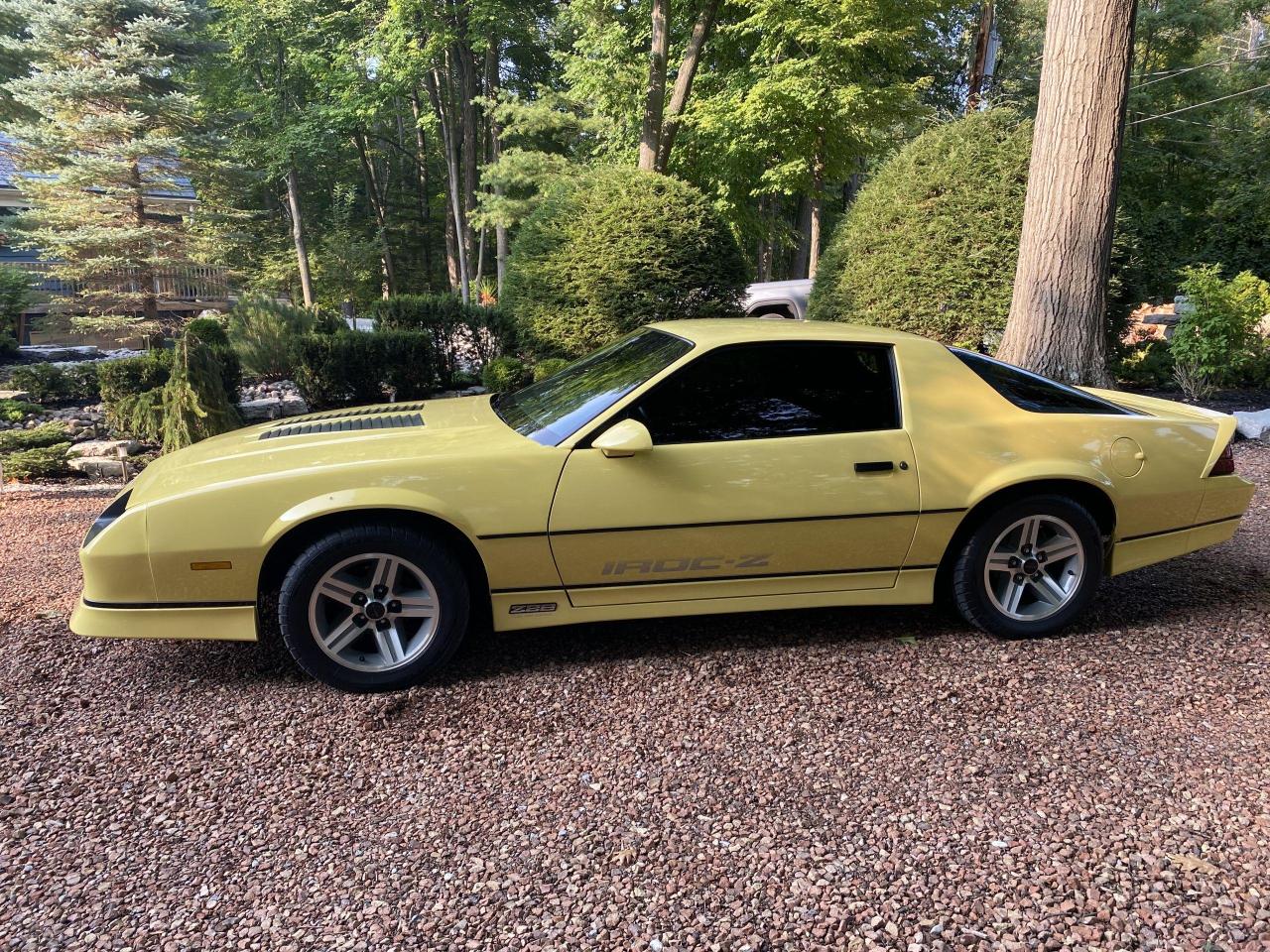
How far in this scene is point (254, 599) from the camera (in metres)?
3.07

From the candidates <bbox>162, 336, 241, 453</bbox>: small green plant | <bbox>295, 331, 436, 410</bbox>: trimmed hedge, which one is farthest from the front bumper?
<bbox>295, 331, 436, 410</bbox>: trimmed hedge

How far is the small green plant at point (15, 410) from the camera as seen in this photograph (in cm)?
895

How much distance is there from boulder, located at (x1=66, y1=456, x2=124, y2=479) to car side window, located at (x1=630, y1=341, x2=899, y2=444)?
578cm

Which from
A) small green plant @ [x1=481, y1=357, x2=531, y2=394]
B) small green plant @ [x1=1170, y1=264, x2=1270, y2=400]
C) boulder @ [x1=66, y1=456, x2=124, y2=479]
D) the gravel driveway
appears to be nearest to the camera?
the gravel driveway

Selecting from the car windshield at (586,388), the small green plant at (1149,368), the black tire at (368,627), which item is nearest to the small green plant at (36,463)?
the car windshield at (586,388)

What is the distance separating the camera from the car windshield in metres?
3.42

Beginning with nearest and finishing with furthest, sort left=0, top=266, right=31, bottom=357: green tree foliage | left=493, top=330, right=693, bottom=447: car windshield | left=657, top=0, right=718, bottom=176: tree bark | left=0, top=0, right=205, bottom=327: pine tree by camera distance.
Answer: left=493, top=330, right=693, bottom=447: car windshield, left=657, top=0, right=718, bottom=176: tree bark, left=0, top=0, right=205, bottom=327: pine tree, left=0, top=266, right=31, bottom=357: green tree foliage

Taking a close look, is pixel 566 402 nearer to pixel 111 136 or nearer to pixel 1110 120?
pixel 1110 120

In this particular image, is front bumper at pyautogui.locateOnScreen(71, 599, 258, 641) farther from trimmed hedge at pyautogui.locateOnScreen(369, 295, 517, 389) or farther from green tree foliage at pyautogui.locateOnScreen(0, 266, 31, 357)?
green tree foliage at pyautogui.locateOnScreen(0, 266, 31, 357)

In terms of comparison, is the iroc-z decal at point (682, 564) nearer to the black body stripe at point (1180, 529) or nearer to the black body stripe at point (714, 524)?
the black body stripe at point (714, 524)

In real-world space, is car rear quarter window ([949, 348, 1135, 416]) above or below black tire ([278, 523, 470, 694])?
above

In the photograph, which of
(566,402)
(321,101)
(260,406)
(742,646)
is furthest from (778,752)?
(321,101)

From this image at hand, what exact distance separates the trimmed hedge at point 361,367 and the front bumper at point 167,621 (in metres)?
5.99

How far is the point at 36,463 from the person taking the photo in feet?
21.9
